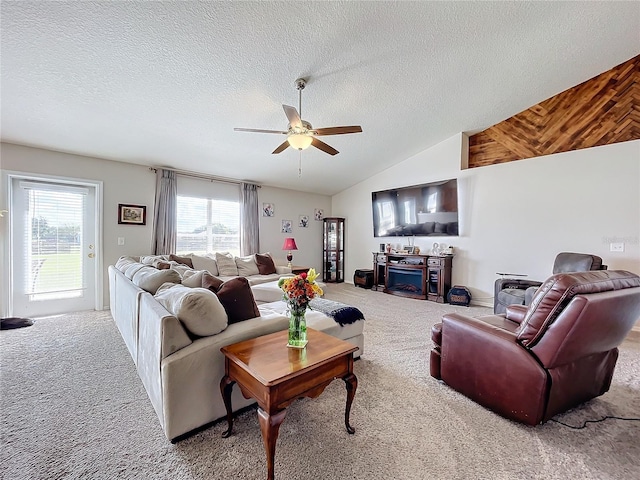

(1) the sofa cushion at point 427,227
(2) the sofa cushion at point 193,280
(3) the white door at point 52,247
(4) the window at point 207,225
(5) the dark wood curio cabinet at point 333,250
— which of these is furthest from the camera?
(5) the dark wood curio cabinet at point 333,250

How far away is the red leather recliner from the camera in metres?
1.45

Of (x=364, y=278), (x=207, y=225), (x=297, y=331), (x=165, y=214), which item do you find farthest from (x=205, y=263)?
(x=297, y=331)

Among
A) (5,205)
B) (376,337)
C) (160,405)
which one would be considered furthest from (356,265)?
(5,205)

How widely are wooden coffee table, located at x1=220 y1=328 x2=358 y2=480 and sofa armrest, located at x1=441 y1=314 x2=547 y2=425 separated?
918 millimetres

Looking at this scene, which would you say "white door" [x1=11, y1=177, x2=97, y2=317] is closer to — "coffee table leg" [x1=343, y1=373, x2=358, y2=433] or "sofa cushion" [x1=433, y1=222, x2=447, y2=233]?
"coffee table leg" [x1=343, y1=373, x2=358, y2=433]

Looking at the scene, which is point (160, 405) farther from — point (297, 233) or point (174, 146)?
point (297, 233)

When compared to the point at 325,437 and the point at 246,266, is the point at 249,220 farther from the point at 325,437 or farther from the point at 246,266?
the point at 325,437

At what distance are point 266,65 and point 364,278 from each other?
4639 mm

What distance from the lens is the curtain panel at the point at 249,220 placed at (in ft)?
18.7

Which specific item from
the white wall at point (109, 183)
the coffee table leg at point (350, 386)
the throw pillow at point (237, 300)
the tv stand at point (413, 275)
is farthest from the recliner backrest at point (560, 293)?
the white wall at point (109, 183)

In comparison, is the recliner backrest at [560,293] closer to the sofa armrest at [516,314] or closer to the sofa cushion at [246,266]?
the sofa armrest at [516,314]

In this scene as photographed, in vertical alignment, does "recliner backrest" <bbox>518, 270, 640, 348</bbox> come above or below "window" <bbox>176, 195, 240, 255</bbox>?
below

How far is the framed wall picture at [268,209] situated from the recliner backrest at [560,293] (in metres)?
5.26

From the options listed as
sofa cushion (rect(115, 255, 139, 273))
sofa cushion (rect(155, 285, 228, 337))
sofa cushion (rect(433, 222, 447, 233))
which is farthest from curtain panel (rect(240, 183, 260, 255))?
sofa cushion (rect(155, 285, 228, 337))
